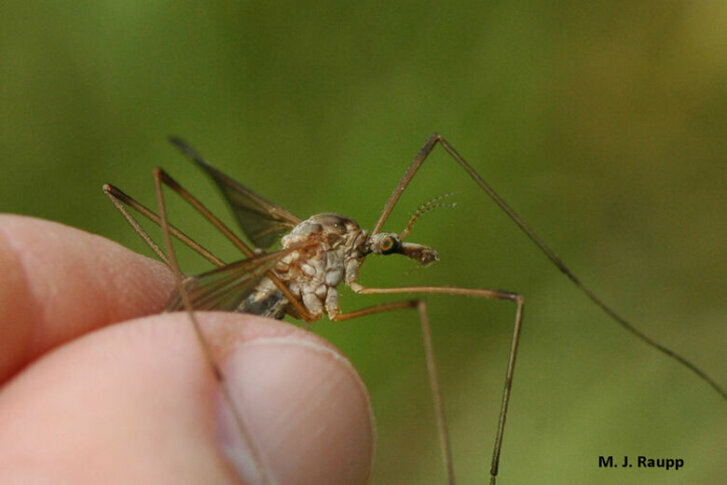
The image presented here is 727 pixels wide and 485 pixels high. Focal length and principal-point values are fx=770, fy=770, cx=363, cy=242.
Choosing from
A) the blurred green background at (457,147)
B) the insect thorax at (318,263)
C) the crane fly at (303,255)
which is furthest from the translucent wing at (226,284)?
the blurred green background at (457,147)

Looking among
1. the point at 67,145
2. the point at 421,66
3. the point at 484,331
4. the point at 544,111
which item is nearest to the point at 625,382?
→ the point at 484,331

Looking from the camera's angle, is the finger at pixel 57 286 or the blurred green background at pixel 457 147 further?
the blurred green background at pixel 457 147

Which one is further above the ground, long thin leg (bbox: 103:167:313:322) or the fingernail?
long thin leg (bbox: 103:167:313:322)

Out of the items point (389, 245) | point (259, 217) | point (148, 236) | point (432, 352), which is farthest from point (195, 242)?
point (432, 352)

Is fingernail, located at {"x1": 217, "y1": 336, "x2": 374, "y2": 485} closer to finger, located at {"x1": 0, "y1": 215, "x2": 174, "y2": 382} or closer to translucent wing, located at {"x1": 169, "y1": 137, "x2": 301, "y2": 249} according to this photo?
finger, located at {"x1": 0, "y1": 215, "x2": 174, "y2": 382}

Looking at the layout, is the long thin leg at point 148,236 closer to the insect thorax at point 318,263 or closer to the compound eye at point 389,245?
the insect thorax at point 318,263

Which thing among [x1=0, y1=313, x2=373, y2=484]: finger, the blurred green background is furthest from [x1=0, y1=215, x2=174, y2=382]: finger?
the blurred green background
